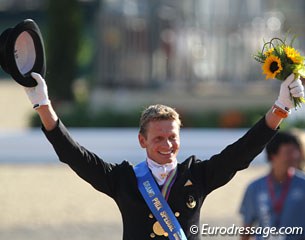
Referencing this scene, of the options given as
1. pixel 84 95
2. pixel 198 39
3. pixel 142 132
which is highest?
pixel 142 132

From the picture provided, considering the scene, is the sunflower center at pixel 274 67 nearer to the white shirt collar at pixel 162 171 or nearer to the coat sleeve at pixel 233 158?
the coat sleeve at pixel 233 158

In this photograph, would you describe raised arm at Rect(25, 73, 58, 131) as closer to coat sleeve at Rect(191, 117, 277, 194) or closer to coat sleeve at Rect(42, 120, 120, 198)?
coat sleeve at Rect(42, 120, 120, 198)

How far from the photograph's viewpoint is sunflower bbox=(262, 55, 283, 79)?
4344 mm

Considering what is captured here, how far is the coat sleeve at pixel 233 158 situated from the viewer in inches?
170

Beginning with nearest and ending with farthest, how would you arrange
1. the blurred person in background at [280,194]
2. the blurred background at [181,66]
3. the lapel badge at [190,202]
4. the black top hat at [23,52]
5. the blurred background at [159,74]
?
the black top hat at [23,52] < the lapel badge at [190,202] < the blurred person in background at [280,194] < the blurred background at [159,74] < the blurred background at [181,66]

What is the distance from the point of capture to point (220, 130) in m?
16.2

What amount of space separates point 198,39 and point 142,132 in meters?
12.5

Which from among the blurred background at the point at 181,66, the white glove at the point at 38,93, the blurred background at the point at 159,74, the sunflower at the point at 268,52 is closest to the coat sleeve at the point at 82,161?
the white glove at the point at 38,93

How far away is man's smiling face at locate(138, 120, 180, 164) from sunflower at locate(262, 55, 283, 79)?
1.57ft

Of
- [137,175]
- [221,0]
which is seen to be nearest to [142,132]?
[137,175]

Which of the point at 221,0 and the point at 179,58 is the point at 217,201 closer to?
the point at 179,58

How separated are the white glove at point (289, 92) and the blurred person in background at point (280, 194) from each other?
4.63 feet

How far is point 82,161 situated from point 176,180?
0.43 meters

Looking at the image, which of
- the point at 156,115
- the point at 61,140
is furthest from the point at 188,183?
the point at 61,140
